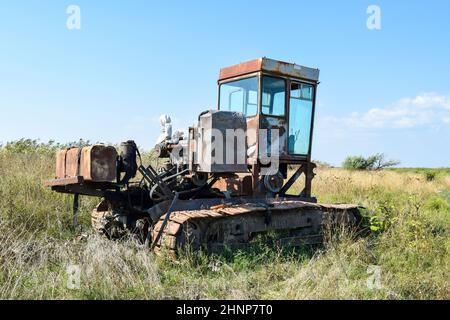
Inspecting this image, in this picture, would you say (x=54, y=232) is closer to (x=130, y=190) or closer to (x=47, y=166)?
(x=130, y=190)

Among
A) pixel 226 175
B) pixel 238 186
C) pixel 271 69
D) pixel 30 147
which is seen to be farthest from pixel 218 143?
pixel 30 147

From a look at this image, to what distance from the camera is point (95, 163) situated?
19.7 ft

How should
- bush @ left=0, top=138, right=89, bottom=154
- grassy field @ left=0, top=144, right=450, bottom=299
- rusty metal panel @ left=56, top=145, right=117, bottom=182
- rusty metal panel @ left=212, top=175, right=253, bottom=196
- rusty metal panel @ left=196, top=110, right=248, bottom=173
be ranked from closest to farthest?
grassy field @ left=0, top=144, right=450, bottom=299, rusty metal panel @ left=56, top=145, right=117, bottom=182, rusty metal panel @ left=196, top=110, right=248, bottom=173, rusty metal panel @ left=212, top=175, right=253, bottom=196, bush @ left=0, top=138, right=89, bottom=154

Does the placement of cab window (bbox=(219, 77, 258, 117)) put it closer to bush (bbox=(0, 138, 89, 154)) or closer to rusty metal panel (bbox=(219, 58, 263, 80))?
rusty metal panel (bbox=(219, 58, 263, 80))

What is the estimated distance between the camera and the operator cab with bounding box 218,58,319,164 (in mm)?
7715

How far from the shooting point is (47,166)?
10.6 m

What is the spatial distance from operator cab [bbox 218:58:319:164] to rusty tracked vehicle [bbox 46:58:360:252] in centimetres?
2

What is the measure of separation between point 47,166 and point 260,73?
18.7ft

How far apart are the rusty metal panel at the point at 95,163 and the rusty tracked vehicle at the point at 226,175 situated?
0.04 feet

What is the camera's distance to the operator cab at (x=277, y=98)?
7715 mm

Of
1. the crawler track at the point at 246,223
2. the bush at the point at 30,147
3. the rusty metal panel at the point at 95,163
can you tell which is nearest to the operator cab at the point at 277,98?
the crawler track at the point at 246,223

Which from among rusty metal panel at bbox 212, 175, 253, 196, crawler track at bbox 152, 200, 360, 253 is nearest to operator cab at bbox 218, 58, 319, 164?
rusty metal panel at bbox 212, 175, 253, 196
